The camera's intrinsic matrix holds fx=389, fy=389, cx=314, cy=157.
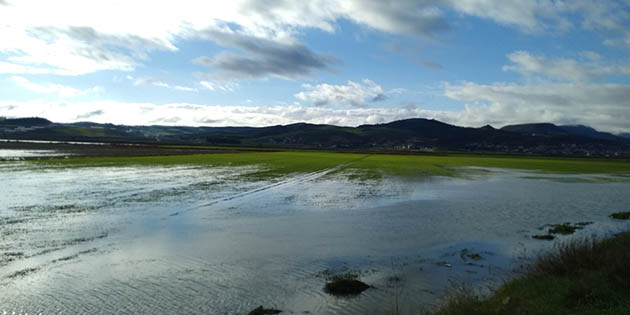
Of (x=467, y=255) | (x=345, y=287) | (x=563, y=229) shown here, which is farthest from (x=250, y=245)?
(x=563, y=229)

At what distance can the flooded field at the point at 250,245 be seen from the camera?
1011 centimetres

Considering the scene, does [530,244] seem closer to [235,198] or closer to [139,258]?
[139,258]

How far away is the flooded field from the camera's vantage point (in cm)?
1011

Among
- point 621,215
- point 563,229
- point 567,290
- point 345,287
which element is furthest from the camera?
point 621,215

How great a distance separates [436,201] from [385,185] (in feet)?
34.6

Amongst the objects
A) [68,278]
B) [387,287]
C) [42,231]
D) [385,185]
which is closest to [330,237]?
[387,287]

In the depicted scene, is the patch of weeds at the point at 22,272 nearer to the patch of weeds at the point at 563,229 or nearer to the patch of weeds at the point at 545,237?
the patch of weeds at the point at 545,237

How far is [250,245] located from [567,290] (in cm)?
1079

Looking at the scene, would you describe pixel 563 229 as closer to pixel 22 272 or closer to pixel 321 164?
pixel 22 272

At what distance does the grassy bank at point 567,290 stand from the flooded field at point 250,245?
1.63 meters

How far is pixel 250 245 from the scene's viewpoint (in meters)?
15.7

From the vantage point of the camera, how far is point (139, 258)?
13461 millimetres

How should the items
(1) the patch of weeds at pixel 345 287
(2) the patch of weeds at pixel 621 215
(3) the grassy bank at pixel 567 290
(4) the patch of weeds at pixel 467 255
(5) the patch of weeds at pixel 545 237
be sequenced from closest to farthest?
(3) the grassy bank at pixel 567 290 → (1) the patch of weeds at pixel 345 287 → (4) the patch of weeds at pixel 467 255 → (5) the patch of weeds at pixel 545 237 → (2) the patch of weeds at pixel 621 215

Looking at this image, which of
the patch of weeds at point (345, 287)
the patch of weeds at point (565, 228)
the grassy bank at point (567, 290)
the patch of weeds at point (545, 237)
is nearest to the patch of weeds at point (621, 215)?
the patch of weeds at point (565, 228)
